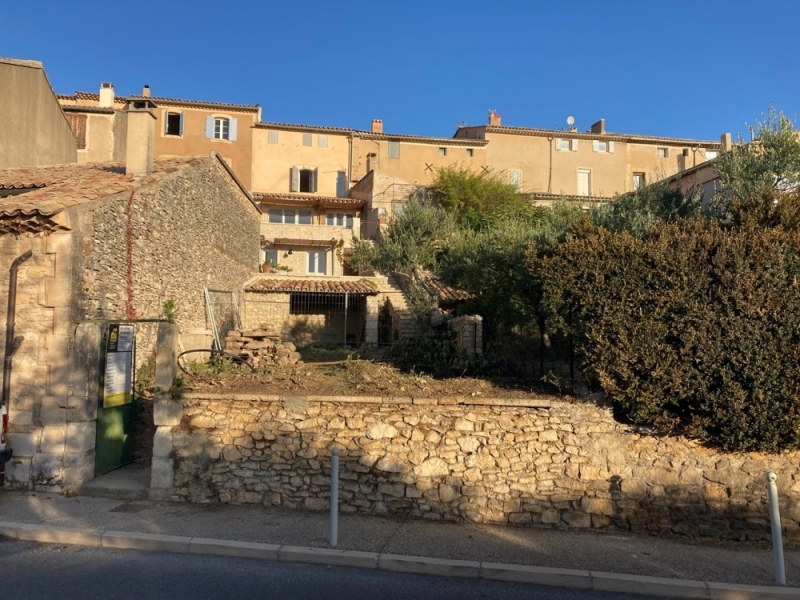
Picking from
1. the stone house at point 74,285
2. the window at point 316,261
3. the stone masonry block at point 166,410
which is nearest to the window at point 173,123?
the window at point 316,261

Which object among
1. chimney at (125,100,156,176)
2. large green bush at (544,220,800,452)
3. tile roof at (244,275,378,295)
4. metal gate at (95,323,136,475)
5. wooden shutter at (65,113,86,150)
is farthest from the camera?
wooden shutter at (65,113,86,150)

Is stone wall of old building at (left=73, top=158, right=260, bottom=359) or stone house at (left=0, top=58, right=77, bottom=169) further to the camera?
stone house at (left=0, top=58, right=77, bottom=169)

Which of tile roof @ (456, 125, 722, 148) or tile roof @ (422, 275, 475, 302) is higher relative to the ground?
tile roof @ (456, 125, 722, 148)

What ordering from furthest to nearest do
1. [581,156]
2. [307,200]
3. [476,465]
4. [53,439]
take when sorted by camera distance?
[581,156], [307,200], [53,439], [476,465]

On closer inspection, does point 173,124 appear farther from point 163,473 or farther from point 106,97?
point 163,473

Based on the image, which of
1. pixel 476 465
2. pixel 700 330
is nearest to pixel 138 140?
pixel 476 465

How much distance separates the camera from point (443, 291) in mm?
20391

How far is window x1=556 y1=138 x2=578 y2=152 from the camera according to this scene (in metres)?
37.2

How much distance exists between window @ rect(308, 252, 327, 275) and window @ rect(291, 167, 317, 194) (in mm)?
6450

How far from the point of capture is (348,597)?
16.9ft

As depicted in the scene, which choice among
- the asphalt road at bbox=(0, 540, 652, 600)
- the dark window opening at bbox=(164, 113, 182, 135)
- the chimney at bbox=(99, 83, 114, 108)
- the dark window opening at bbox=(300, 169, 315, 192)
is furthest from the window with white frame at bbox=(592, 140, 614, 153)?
the asphalt road at bbox=(0, 540, 652, 600)

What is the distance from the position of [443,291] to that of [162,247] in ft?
36.1

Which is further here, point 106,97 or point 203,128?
point 203,128

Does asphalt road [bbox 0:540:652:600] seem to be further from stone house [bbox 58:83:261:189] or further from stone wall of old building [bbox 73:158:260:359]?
stone house [bbox 58:83:261:189]
